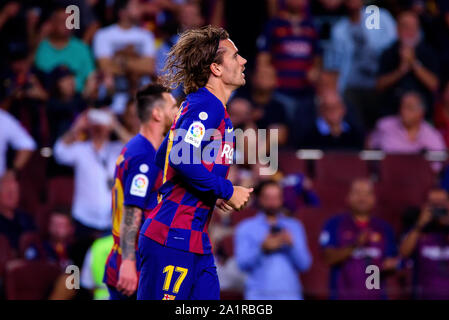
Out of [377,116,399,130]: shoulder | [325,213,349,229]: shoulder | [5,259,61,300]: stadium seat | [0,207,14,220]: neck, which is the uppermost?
[377,116,399,130]: shoulder

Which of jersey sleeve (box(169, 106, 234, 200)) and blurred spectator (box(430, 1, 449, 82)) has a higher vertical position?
blurred spectator (box(430, 1, 449, 82))

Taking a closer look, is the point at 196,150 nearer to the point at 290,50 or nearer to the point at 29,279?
the point at 29,279

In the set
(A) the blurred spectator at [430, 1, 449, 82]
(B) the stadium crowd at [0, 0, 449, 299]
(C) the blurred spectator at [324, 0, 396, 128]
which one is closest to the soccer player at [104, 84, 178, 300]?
(B) the stadium crowd at [0, 0, 449, 299]

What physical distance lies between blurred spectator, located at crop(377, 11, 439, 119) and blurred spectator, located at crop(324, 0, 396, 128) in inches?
5.7

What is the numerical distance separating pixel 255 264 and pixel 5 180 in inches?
114

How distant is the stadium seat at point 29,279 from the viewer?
757cm

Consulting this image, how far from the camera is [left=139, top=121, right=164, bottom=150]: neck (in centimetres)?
533

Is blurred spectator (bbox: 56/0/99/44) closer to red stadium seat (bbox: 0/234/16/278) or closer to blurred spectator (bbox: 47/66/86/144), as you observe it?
blurred spectator (bbox: 47/66/86/144)

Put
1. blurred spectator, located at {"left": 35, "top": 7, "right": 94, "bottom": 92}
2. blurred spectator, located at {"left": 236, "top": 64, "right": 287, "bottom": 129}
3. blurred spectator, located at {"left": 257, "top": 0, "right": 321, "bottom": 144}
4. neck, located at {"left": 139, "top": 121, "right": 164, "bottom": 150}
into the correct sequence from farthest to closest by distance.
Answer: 1. blurred spectator, located at {"left": 257, "top": 0, "right": 321, "bottom": 144}
2. blurred spectator, located at {"left": 35, "top": 7, "right": 94, "bottom": 92}
3. blurred spectator, located at {"left": 236, "top": 64, "right": 287, "bottom": 129}
4. neck, located at {"left": 139, "top": 121, "right": 164, "bottom": 150}

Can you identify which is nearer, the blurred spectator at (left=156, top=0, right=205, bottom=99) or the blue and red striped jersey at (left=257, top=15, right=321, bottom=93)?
the blurred spectator at (left=156, top=0, right=205, bottom=99)

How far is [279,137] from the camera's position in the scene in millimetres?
9273

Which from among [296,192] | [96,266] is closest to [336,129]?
[296,192]

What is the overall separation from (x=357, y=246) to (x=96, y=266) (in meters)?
2.64
